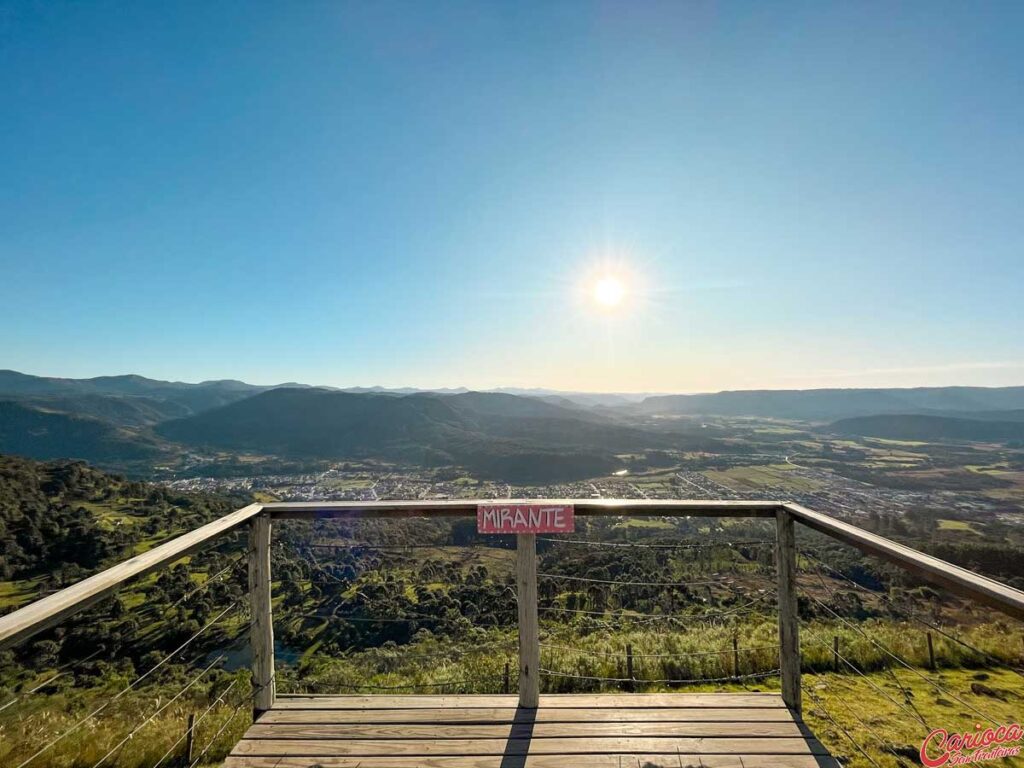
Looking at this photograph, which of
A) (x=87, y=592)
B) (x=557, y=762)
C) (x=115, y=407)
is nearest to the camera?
(x=87, y=592)

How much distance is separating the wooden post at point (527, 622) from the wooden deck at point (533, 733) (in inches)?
3.9

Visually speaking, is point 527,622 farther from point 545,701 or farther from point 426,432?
point 426,432

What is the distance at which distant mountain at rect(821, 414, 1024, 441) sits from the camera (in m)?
97.6

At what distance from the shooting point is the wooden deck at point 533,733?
2.17m

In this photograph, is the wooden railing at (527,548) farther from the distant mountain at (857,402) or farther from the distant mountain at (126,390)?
the distant mountain at (857,402)

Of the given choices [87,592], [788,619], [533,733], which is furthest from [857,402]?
[87,592]

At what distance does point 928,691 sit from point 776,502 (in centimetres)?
260

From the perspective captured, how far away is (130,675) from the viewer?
16.0 meters

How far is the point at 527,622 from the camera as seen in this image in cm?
258

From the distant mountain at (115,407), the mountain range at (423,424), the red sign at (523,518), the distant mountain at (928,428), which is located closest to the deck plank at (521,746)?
the red sign at (523,518)

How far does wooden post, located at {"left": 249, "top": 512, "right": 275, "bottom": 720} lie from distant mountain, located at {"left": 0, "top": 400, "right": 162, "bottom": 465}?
109 meters

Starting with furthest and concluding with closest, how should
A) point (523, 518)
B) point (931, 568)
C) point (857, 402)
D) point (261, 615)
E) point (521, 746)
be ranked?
point (857, 402)
point (261, 615)
point (523, 518)
point (521, 746)
point (931, 568)
